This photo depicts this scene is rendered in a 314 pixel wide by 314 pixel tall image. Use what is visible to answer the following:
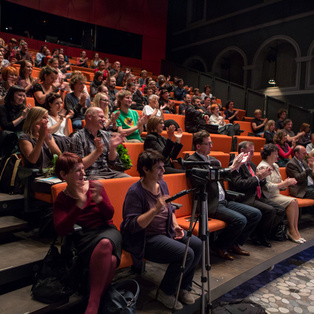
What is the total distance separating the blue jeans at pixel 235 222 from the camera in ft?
7.88

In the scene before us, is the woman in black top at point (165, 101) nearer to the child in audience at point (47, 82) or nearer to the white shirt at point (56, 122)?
the child in audience at point (47, 82)

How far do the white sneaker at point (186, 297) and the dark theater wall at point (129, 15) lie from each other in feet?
29.2

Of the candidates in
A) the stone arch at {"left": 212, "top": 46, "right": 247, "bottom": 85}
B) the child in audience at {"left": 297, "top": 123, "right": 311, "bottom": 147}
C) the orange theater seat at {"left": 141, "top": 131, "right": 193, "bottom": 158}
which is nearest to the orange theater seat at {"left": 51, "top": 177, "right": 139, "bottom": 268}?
the orange theater seat at {"left": 141, "top": 131, "right": 193, "bottom": 158}

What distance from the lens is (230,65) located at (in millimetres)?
10461

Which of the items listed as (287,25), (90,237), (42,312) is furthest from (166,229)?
(287,25)

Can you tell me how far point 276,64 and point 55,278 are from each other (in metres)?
9.12

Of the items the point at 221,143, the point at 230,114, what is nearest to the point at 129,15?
the point at 230,114

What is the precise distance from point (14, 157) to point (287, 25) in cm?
814

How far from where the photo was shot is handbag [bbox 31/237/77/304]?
4.89 feet

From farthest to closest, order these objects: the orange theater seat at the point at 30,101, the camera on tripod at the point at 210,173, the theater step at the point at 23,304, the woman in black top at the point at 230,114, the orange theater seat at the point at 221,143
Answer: the woman in black top at the point at 230,114
the orange theater seat at the point at 221,143
the orange theater seat at the point at 30,101
the camera on tripod at the point at 210,173
the theater step at the point at 23,304

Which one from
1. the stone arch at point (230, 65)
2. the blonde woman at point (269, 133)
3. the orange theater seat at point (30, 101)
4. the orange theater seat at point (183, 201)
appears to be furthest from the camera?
the stone arch at point (230, 65)

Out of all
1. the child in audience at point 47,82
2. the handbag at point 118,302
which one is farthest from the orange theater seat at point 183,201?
the child in audience at point 47,82

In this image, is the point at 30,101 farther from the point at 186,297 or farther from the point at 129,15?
the point at 129,15

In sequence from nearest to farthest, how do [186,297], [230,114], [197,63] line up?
[186,297], [230,114], [197,63]
